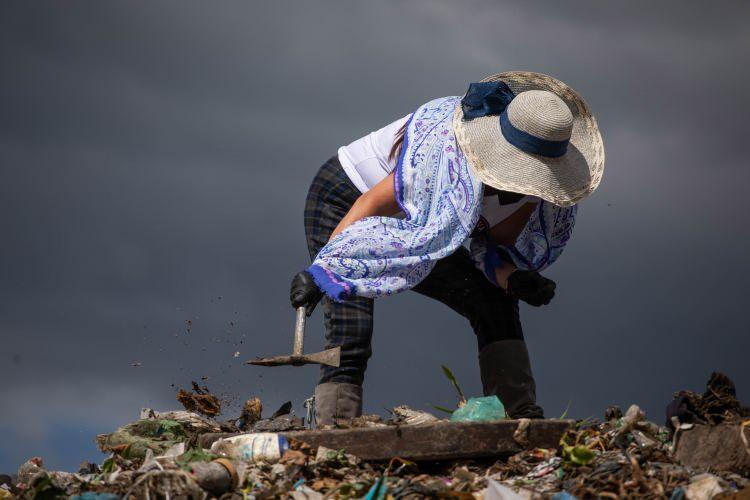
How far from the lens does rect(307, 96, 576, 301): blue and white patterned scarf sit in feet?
15.3

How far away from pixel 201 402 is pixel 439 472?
2.11 m

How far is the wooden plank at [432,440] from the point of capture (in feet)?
13.4

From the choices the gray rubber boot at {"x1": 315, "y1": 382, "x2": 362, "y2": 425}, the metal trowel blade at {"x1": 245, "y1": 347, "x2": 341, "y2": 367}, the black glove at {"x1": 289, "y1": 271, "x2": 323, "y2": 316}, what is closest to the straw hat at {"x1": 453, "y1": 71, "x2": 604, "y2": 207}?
the black glove at {"x1": 289, "y1": 271, "x2": 323, "y2": 316}

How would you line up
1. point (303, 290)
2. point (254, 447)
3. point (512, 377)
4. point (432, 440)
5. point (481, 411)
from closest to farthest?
point (432, 440) < point (254, 447) < point (481, 411) < point (303, 290) < point (512, 377)

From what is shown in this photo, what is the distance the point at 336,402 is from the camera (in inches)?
192

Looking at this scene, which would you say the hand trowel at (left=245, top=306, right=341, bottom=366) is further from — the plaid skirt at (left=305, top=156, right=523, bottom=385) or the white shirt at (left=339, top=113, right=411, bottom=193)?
the white shirt at (left=339, top=113, right=411, bottom=193)

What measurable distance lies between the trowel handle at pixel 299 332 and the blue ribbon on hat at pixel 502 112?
4.40 feet

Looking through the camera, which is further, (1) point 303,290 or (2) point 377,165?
(2) point 377,165

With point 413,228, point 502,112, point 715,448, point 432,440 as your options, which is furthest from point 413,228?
point 715,448

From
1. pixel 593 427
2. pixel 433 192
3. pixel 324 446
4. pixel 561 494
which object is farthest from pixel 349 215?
pixel 561 494

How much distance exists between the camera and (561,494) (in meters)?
3.50

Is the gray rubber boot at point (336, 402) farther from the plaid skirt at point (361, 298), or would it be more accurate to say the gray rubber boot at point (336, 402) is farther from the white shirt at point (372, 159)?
the white shirt at point (372, 159)

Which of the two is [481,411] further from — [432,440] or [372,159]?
[372,159]

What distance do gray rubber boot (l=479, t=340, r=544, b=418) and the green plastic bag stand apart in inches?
20.4
